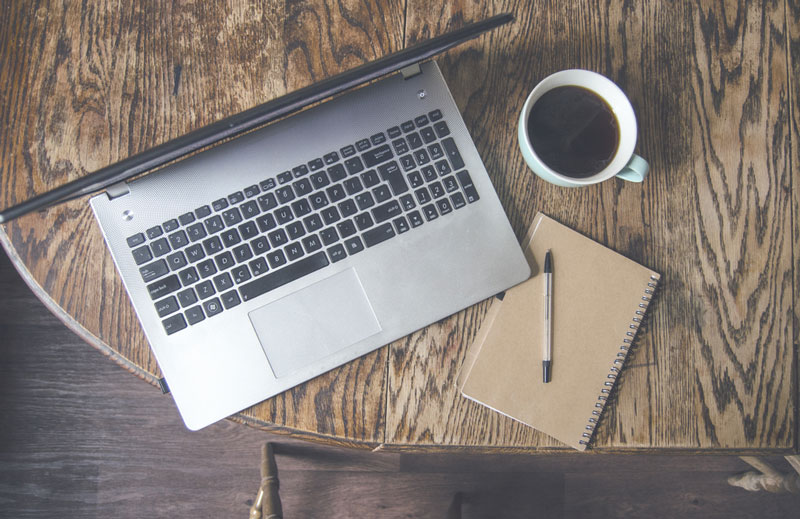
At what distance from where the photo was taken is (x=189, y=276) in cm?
60

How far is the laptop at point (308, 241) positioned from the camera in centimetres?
60

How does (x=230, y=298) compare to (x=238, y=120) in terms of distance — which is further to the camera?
(x=230, y=298)

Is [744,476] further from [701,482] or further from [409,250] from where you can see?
[409,250]

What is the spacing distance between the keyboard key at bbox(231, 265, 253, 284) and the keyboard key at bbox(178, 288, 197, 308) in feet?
0.17

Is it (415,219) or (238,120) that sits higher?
(238,120)

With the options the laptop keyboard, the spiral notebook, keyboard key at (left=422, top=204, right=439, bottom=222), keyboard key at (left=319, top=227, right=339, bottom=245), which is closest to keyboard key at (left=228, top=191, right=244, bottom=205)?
the laptop keyboard

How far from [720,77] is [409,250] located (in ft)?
1.59

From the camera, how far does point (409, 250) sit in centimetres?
62

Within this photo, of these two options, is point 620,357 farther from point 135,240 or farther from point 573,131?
point 135,240

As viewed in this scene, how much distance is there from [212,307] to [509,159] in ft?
1.37

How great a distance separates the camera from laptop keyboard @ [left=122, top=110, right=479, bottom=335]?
604 mm

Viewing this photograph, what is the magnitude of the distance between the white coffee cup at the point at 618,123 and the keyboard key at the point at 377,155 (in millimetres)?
159

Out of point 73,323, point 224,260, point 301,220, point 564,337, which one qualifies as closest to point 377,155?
point 301,220

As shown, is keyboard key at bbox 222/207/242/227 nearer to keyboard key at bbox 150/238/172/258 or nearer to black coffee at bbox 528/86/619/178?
keyboard key at bbox 150/238/172/258
